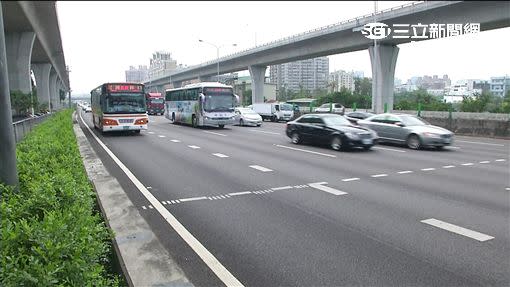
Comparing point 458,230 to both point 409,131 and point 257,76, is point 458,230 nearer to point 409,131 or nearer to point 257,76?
point 409,131

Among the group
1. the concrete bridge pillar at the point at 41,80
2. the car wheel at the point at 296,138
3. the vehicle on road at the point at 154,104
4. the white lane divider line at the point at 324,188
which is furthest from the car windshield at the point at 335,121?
the concrete bridge pillar at the point at 41,80

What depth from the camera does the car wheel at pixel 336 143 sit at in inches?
642

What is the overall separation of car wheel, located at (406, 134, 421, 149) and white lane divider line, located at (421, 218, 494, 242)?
11.3 meters

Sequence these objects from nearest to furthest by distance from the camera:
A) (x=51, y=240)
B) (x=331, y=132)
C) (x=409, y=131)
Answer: (x=51, y=240)
(x=331, y=132)
(x=409, y=131)

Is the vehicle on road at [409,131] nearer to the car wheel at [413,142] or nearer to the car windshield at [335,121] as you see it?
the car wheel at [413,142]

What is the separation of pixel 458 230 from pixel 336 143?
407 inches

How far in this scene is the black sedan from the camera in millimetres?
16156

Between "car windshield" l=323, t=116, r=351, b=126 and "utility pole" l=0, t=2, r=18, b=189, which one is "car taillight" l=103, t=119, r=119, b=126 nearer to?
"car windshield" l=323, t=116, r=351, b=126

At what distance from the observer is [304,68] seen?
10100 cm

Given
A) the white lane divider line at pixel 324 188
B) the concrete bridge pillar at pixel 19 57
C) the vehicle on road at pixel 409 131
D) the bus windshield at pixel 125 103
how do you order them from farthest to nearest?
1. the concrete bridge pillar at pixel 19 57
2. the bus windshield at pixel 125 103
3. the vehicle on road at pixel 409 131
4. the white lane divider line at pixel 324 188

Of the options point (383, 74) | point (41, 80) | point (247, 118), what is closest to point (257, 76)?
point (383, 74)

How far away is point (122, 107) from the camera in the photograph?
883 inches

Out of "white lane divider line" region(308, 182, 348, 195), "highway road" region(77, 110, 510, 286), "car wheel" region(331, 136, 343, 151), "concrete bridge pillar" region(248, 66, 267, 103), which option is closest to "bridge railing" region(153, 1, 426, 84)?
"concrete bridge pillar" region(248, 66, 267, 103)

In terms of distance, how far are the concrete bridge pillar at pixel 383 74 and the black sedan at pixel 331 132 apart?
21125 millimetres
